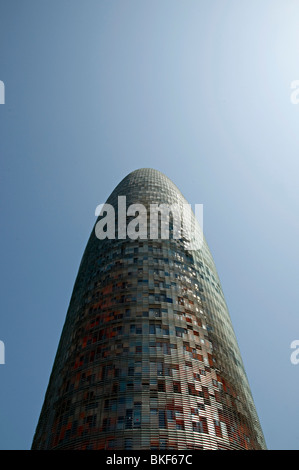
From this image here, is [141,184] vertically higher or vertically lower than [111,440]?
higher

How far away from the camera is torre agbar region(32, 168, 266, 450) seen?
163 feet

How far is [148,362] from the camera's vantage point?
5684 centimetres

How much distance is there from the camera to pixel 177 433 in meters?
48.3

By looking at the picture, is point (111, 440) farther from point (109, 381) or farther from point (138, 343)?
point (138, 343)

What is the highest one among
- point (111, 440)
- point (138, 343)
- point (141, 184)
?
point (141, 184)

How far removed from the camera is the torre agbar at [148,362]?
49719 millimetres
